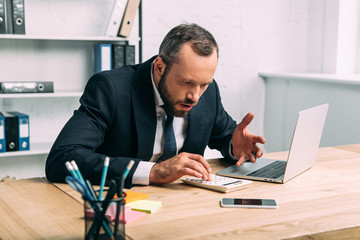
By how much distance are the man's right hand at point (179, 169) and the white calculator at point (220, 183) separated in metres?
0.02

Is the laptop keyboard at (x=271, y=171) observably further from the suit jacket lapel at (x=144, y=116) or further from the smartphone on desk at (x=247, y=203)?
the suit jacket lapel at (x=144, y=116)

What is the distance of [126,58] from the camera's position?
10.1ft

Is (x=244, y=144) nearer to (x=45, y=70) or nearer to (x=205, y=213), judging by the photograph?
(x=205, y=213)

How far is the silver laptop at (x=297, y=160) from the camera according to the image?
1.36 meters

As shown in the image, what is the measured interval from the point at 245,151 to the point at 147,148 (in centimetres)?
34

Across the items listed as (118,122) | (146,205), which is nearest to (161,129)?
(118,122)

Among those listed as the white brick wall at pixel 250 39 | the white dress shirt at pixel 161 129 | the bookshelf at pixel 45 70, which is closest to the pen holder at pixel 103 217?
the white dress shirt at pixel 161 129

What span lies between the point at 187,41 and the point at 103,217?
81 cm

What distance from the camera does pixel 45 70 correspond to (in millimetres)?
3172

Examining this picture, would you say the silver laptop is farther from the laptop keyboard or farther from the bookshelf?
the bookshelf

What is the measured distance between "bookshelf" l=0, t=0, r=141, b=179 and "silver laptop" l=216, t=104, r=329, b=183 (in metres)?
1.73

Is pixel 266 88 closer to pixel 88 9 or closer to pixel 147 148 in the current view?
pixel 88 9

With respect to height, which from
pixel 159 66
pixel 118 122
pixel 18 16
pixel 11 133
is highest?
pixel 18 16

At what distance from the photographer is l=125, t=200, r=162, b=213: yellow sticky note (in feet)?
3.59
